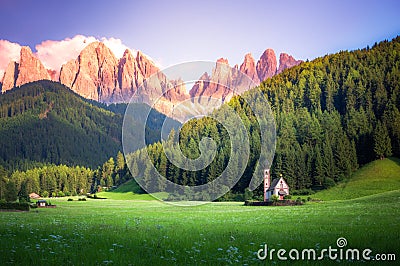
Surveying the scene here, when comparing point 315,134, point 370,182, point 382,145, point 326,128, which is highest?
point 326,128

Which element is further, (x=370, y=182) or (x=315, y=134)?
(x=315, y=134)

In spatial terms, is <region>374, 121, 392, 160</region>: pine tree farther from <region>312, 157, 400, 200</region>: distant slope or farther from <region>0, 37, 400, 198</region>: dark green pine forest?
<region>312, 157, 400, 200</region>: distant slope

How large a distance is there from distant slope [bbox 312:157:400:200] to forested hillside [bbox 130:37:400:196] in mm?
3598

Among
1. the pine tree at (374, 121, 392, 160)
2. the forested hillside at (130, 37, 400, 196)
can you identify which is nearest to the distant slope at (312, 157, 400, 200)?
the pine tree at (374, 121, 392, 160)

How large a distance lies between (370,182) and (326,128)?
175 feet

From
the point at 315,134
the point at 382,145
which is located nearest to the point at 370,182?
the point at 382,145

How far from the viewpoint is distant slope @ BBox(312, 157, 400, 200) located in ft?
244

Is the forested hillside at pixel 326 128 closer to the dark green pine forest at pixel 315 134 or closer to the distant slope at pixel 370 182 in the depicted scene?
the dark green pine forest at pixel 315 134

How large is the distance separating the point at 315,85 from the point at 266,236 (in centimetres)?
17856

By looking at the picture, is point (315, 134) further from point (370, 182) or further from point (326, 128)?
point (370, 182)

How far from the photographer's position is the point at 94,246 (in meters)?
14.8

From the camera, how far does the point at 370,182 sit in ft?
265

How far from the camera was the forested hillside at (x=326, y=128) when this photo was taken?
99312mm

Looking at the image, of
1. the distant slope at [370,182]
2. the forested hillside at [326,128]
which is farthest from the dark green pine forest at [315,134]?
the distant slope at [370,182]
